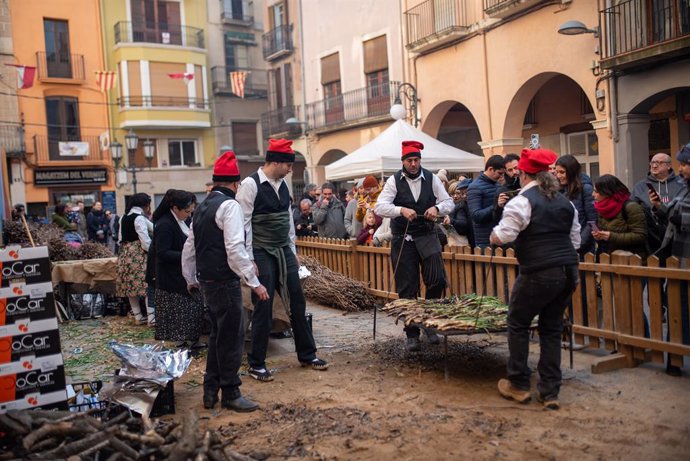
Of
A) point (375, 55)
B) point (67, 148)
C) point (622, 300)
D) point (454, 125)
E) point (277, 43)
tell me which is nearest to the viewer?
point (622, 300)

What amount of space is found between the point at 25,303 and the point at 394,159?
29.6 ft

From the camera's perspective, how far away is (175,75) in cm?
3097

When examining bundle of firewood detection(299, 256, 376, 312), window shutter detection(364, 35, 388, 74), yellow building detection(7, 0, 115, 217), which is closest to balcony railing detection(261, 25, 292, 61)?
window shutter detection(364, 35, 388, 74)

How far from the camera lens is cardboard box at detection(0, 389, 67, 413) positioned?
450 cm

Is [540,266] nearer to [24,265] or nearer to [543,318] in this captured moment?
[543,318]

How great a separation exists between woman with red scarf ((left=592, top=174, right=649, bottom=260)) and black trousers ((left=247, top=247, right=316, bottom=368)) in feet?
10.1

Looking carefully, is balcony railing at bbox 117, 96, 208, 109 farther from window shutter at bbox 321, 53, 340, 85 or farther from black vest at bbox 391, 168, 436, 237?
black vest at bbox 391, 168, 436, 237

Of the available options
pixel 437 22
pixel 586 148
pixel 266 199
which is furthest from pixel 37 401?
pixel 437 22

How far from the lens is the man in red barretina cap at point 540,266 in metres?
4.72

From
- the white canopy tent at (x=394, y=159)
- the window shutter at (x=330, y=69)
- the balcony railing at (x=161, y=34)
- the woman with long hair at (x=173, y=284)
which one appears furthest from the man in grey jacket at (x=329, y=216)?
the balcony railing at (x=161, y=34)

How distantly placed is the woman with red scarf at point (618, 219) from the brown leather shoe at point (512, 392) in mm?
2200

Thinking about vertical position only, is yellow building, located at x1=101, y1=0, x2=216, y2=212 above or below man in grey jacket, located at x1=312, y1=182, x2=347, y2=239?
above

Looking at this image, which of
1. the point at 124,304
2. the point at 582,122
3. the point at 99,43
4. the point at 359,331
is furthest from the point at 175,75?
the point at 359,331

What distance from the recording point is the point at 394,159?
1285cm
